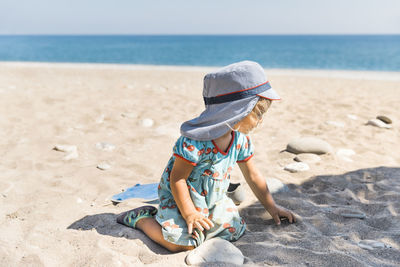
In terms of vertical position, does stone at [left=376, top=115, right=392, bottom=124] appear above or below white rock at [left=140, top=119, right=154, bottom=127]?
above

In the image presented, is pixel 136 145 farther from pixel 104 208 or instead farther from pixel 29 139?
pixel 104 208

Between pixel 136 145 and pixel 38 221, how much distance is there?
1.98 m

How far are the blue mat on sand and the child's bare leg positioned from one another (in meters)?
0.58

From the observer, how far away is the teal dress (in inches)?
86.7

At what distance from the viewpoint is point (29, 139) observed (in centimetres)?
445

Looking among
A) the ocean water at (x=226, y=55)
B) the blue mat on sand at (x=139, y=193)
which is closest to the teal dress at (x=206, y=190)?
the blue mat on sand at (x=139, y=193)

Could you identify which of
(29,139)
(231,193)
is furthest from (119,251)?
(29,139)

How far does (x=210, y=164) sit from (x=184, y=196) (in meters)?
0.27

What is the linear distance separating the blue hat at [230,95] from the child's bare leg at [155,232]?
68 centimetres

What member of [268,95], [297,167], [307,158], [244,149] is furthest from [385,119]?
[268,95]

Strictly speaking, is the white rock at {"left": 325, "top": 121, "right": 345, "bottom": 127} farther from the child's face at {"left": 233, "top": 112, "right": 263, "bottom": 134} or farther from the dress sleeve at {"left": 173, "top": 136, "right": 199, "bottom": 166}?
the dress sleeve at {"left": 173, "top": 136, "right": 199, "bottom": 166}

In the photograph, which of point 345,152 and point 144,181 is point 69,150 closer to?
point 144,181

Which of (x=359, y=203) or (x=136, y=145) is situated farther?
(x=136, y=145)

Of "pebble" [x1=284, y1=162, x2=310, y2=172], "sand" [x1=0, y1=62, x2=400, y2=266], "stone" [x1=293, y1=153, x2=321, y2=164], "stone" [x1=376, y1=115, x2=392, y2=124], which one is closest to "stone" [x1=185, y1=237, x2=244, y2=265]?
"sand" [x1=0, y1=62, x2=400, y2=266]
